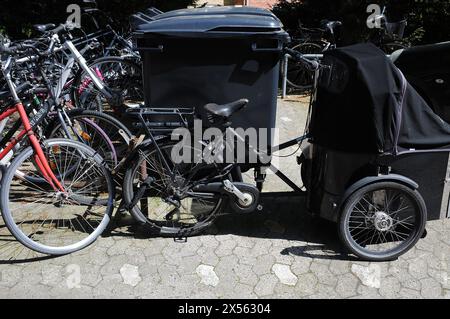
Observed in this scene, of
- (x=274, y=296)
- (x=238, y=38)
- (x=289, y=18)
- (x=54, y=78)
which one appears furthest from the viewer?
(x=289, y=18)

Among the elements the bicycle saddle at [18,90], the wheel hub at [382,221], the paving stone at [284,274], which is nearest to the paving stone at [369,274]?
the wheel hub at [382,221]

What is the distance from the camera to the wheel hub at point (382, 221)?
11.3ft

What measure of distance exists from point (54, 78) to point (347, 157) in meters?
2.66

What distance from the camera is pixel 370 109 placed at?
3.16m

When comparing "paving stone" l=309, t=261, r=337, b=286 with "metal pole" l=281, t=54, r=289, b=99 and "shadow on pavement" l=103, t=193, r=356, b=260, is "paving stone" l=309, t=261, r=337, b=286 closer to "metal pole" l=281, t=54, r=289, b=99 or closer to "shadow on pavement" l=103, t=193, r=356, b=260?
"shadow on pavement" l=103, t=193, r=356, b=260

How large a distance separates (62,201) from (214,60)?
1.58 m

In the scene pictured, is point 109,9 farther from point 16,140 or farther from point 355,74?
point 355,74

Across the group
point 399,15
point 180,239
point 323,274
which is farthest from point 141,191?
point 399,15

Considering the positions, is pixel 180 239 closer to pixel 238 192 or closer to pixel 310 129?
pixel 238 192

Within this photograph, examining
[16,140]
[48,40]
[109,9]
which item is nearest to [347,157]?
[16,140]

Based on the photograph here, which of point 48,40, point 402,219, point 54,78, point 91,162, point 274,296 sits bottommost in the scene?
point 274,296

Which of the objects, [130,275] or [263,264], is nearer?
[130,275]

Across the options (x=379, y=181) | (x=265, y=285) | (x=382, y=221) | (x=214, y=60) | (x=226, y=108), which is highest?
(x=214, y=60)

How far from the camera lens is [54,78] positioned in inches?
169
